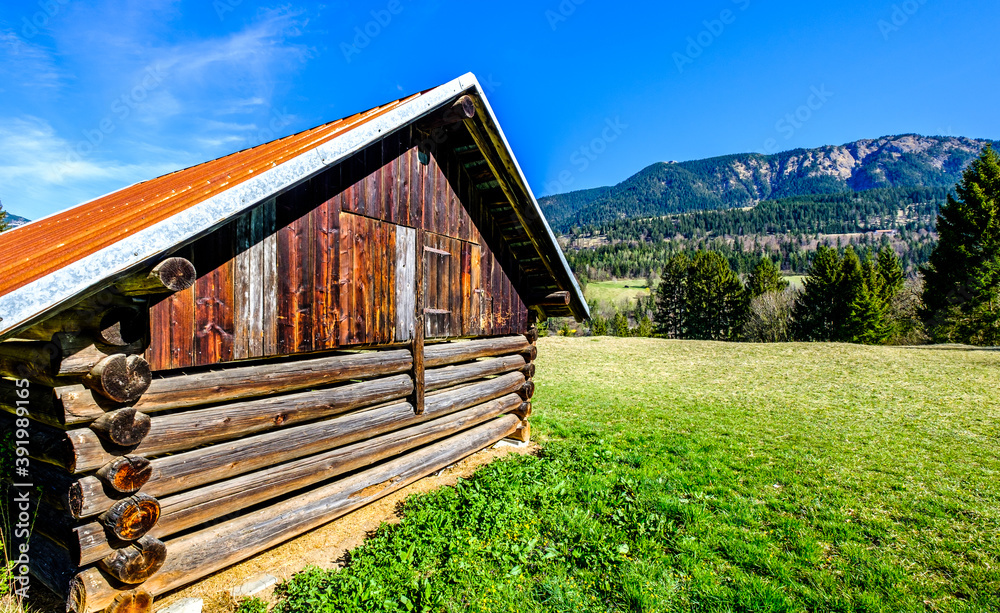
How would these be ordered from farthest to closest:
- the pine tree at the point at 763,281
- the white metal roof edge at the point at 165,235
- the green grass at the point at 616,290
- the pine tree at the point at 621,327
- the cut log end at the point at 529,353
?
the green grass at the point at 616,290 → the pine tree at the point at 621,327 → the pine tree at the point at 763,281 → the cut log end at the point at 529,353 → the white metal roof edge at the point at 165,235

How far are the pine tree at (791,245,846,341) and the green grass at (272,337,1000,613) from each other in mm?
40610

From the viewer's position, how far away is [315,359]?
5.86 meters

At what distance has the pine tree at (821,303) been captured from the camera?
47875 mm

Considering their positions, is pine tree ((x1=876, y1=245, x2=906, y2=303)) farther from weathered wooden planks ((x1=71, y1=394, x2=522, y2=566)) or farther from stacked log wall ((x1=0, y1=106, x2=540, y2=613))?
weathered wooden planks ((x1=71, y1=394, x2=522, y2=566))

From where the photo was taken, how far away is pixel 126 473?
13.1 ft

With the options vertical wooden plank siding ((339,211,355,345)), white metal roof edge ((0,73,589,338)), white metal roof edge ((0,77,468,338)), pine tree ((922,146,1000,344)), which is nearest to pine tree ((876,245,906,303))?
pine tree ((922,146,1000,344))

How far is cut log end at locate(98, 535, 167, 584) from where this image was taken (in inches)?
156

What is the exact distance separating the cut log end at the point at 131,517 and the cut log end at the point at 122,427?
541 millimetres

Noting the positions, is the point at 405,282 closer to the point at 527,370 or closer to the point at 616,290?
the point at 527,370

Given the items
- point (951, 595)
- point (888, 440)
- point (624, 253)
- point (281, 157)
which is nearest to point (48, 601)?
point (281, 157)

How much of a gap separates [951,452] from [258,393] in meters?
14.9

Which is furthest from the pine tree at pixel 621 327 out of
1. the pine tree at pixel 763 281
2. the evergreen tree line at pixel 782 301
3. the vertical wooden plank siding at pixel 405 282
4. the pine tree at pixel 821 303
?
the vertical wooden plank siding at pixel 405 282

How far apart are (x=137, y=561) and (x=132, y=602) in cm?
40

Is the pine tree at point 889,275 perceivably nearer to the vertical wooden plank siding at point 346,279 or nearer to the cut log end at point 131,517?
the vertical wooden plank siding at point 346,279
